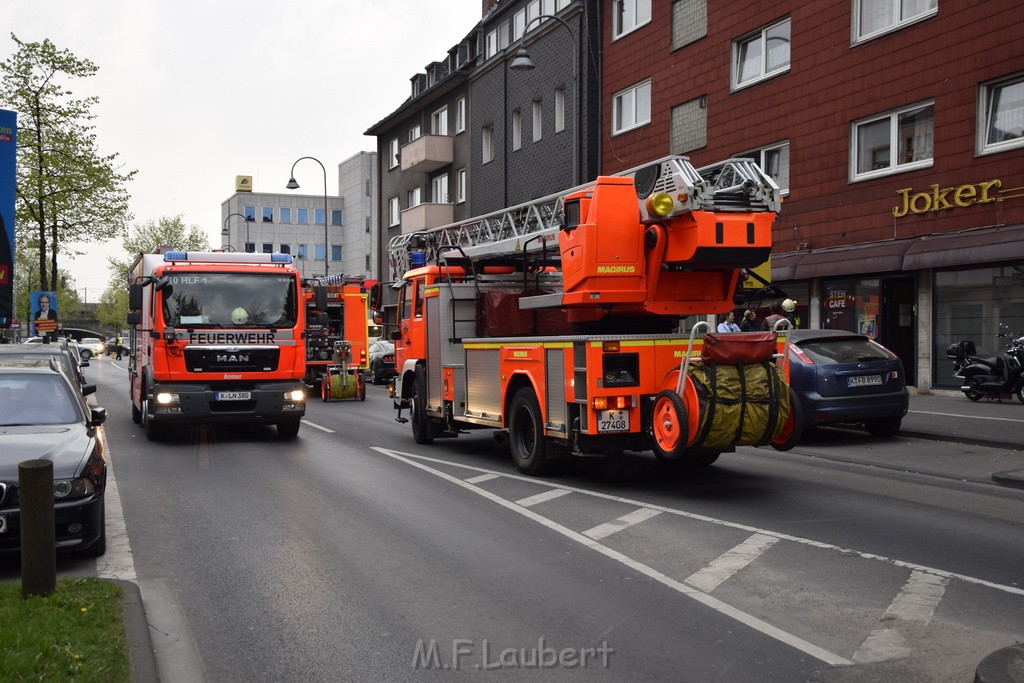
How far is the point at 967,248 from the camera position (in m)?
18.4

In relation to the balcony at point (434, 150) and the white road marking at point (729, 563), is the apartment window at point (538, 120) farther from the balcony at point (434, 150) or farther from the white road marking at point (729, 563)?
the white road marking at point (729, 563)

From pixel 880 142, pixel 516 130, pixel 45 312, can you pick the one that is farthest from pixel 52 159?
pixel 880 142

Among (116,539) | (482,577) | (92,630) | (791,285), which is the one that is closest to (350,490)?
(116,539)

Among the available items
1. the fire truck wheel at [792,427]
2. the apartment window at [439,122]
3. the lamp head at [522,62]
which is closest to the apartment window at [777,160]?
the lamp head at [522,62]

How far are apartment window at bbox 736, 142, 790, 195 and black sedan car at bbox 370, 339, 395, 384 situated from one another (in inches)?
516

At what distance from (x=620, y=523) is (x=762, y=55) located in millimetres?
19120

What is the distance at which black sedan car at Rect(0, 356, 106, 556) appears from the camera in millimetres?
6727

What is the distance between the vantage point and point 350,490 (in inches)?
403

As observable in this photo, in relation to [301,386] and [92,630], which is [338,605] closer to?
[92,630]

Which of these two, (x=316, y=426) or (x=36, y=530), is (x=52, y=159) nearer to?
(x=316, y=426)

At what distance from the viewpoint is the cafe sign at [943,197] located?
1847 cm

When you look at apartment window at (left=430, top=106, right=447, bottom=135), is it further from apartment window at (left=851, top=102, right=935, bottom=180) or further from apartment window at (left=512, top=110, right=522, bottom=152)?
apartment window at (left=851, top=102, right=935, bottom=180)

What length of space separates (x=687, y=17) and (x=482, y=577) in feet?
77.4

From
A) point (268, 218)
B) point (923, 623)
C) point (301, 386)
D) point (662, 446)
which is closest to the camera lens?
point (923, 623)
